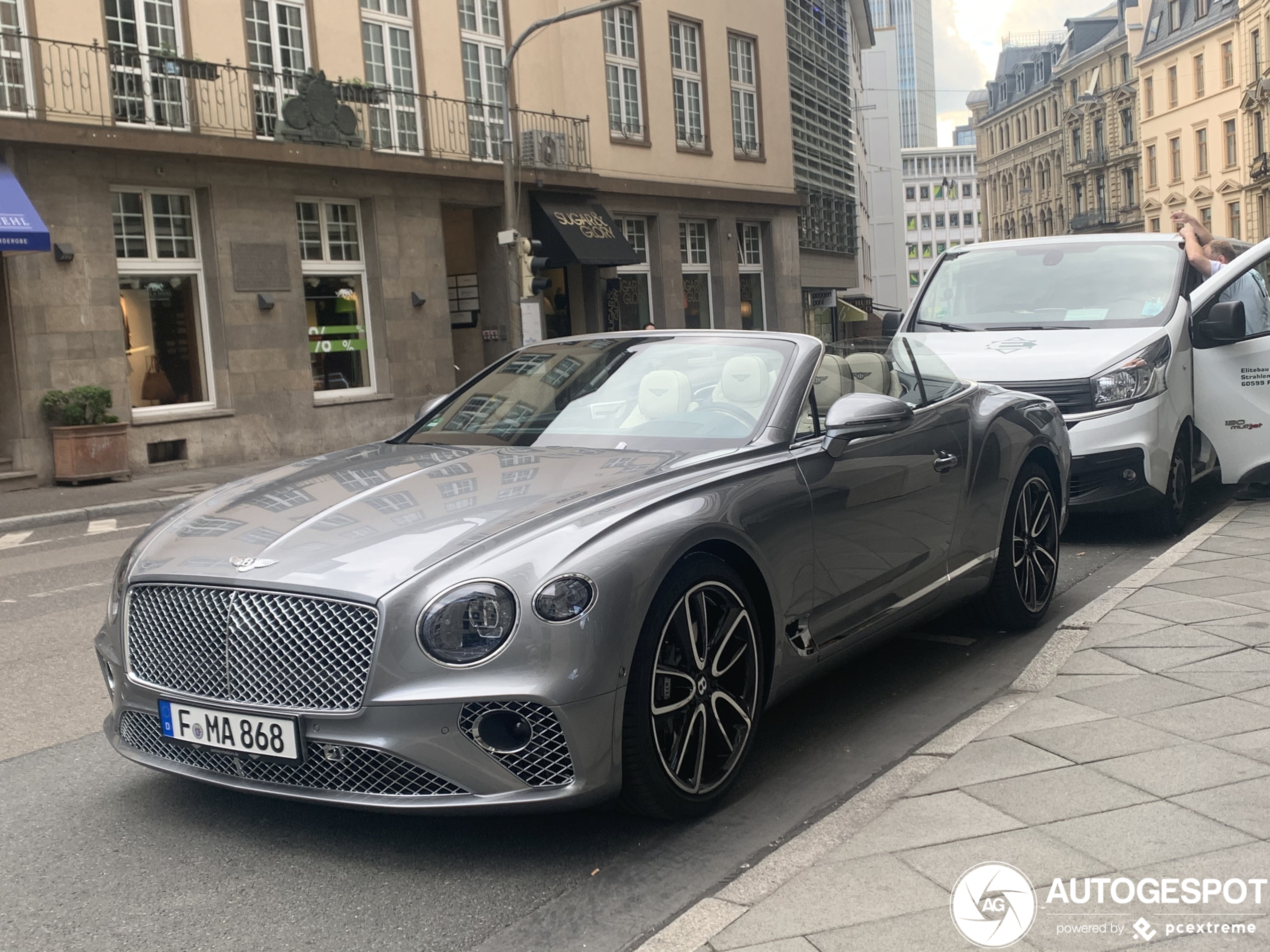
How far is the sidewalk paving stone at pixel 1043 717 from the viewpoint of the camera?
14.0ft

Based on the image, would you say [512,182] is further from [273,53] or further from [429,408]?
[429,408]

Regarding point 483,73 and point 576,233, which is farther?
point 576,233

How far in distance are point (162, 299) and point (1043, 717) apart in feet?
56.5

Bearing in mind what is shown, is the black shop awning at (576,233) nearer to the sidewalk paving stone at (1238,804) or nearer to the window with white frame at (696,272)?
the window with white frame at (696,272)

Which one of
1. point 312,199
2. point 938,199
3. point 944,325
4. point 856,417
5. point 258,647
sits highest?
point 938,199

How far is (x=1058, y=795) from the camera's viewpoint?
368 cm

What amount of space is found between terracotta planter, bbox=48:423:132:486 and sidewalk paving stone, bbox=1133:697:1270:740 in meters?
A: 15.1

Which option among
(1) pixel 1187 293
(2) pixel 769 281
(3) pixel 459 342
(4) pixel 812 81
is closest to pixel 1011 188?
(4) pixel 812 81

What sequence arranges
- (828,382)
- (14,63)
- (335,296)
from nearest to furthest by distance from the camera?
(828,382) → (14,63) → (335,296)

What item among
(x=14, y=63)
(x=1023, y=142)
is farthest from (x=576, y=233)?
(x=1023, y=142)

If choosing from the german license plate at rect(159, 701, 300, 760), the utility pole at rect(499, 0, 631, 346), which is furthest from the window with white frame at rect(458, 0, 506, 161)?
the german license plate at rect(159, 701, 300, 760)

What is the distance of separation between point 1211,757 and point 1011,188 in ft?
397

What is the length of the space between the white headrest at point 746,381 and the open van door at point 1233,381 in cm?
485

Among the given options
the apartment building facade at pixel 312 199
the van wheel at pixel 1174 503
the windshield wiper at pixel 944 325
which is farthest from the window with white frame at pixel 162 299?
the van wheel at pixel 1174 503
